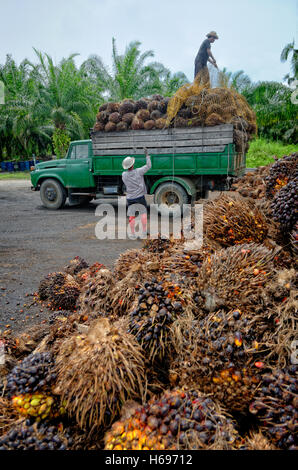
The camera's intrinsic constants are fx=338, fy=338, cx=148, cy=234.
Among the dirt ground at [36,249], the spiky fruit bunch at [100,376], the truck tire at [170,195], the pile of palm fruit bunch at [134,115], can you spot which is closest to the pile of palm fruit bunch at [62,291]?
the dirt ground at [36,249]

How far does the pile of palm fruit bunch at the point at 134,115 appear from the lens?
32.0ft

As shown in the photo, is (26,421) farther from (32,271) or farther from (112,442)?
(32,271)

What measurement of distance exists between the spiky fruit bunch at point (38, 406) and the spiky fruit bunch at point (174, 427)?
40 centimetres

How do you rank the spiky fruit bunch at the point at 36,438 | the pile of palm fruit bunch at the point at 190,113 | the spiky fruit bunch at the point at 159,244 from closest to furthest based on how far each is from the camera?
the spiky fruit bunch at the point at 36,438
the spiky fruit bunch at the point at 159,244
the pile of palm fruit bunch at the point at 190,113

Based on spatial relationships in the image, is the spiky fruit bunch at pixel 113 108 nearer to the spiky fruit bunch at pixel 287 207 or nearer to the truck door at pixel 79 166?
the truck door at pixel 79 166

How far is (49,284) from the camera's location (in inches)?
184

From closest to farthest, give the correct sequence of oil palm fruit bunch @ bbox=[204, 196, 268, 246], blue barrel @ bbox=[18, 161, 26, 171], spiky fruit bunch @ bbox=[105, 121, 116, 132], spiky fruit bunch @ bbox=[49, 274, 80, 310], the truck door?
1. oil palm fruit bunch @ bbox=[204, 196, 268, 246]
2. spiky fruit bunch @ bbox=[49, 274, 80, 310]
3. spiky fruit bunch @ bbox=[105, 121, 116, 132]
4. the truck door
5. blue barrel @ bbox=[18, 161, 26, 171]

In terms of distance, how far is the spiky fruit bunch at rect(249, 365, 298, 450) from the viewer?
66.9 inches

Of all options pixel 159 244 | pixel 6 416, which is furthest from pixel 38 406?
pixel 159 244

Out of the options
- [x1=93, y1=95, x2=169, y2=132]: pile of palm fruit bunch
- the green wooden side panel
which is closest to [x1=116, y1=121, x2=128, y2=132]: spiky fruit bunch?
[x1=93, y1=95, x2=169, y2=132]: pile of palm fruit bunch

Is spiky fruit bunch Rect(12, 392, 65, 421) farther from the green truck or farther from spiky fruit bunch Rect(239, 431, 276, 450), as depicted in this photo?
the green truck

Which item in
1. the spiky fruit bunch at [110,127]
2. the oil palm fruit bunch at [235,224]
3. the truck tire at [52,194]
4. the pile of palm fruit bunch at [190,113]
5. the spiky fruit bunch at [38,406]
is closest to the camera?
the spiky fruit bunch at [38,406]

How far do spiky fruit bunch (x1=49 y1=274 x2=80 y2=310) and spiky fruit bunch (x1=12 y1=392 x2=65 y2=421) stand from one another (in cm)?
231

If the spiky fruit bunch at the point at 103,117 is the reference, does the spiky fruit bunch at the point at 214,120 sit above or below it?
below
